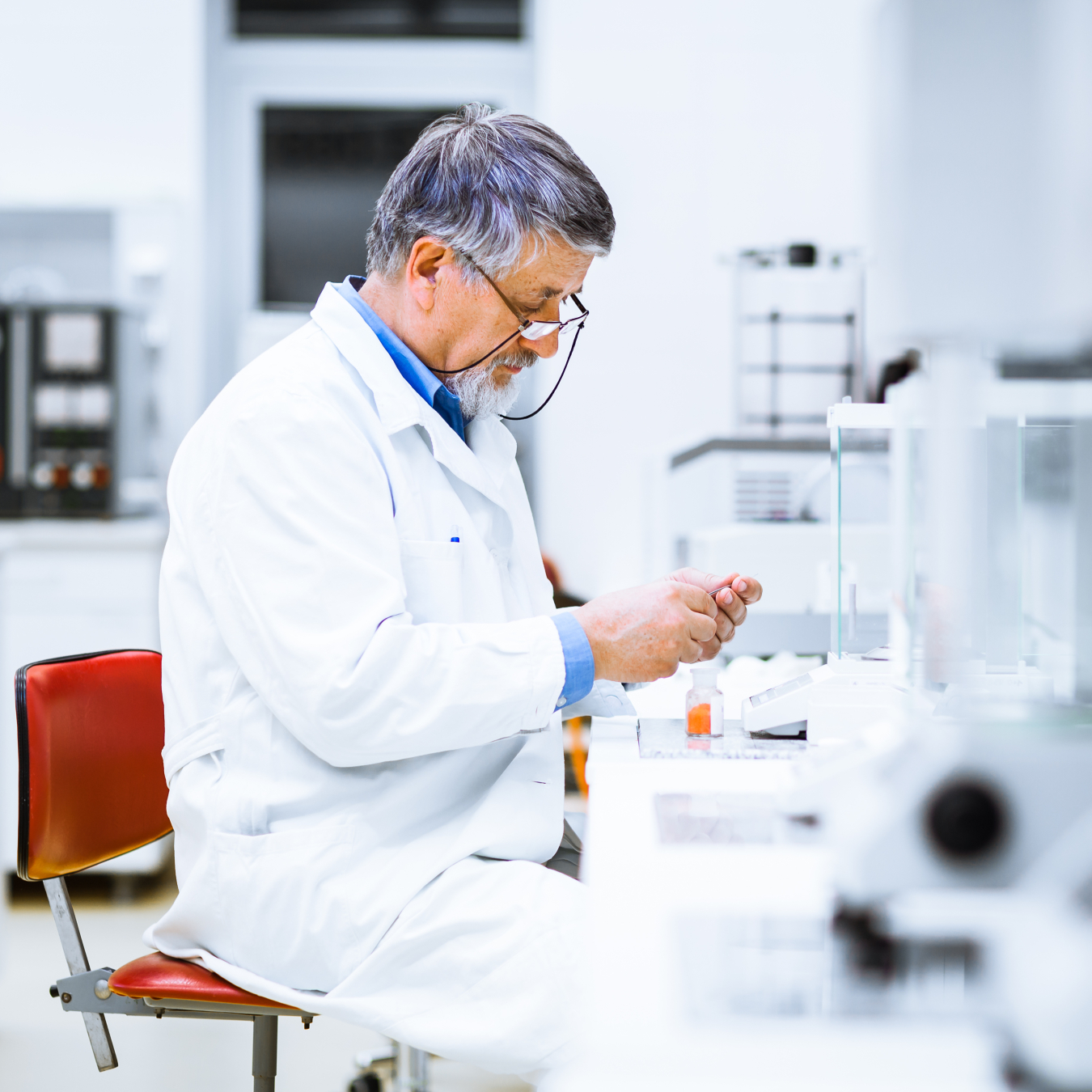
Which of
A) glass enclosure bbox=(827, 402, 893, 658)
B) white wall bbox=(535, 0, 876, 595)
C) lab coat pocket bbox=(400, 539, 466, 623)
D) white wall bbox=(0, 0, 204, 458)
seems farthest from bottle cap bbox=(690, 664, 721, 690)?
white wall bbox=(0, 0, 204, 458)

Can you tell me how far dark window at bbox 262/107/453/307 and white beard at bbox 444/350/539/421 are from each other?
254 cm

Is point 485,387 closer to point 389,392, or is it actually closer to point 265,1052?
point 389,392

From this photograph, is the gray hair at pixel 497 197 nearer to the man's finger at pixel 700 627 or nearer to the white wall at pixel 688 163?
the man's finger at pixel 700 627

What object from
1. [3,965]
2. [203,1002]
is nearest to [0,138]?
[3,965]

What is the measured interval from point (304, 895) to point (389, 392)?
1.63 ft

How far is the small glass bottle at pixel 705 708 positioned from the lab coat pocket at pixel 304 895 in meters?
0.36

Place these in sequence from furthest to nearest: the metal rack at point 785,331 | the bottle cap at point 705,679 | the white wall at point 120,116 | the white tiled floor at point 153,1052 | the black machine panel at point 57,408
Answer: the white wall at point 120,116
the black machine panel at point 57,408
the metal rack at point 785,331
the white tiled floor at point 153,1052
the bottle cap at point 705,679

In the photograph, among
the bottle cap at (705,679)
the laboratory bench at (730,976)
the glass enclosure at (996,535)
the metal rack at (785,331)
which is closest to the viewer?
the laboratory bench at (730,976)

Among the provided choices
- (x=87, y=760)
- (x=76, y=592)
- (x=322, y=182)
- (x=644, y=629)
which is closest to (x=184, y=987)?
(x=87, y=760)

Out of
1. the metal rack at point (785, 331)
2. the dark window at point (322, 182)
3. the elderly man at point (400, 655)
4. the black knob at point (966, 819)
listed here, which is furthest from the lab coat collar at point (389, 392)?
the dark window at point (322, 182)

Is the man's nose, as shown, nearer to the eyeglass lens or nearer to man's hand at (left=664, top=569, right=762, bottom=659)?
the eyeglass lens

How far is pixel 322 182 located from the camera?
12.4ft

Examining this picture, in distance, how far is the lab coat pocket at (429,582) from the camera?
3.85 ft

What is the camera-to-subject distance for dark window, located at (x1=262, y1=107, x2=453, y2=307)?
12.4 ft
